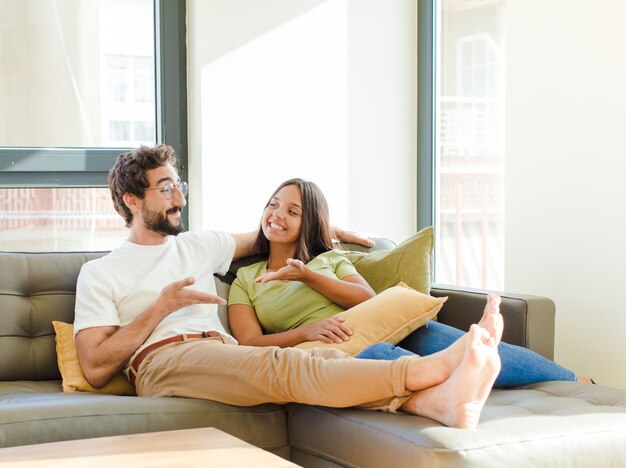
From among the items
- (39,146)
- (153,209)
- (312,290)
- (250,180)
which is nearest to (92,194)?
(39,146)

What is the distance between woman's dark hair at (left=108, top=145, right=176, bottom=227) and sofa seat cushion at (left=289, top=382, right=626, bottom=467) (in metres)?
1.03

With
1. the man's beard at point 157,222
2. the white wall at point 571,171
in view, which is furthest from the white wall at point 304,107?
the man's beard at point 157,222

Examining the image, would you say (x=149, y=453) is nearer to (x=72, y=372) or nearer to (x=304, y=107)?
(x=72, y=372)

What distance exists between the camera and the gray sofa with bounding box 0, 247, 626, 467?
1.92 meters

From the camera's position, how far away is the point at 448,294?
3.05m

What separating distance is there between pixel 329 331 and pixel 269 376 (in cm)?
40

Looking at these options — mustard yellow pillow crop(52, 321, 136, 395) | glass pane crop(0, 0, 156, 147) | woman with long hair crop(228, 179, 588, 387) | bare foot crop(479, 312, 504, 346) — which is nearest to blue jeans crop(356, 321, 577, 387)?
woman with long hair crop(228, 179, 588, 387)

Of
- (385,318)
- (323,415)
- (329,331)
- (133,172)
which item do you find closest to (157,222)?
(133,172)

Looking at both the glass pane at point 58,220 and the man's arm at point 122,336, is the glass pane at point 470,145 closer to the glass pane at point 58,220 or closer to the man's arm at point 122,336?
the glass pane at point 58,220

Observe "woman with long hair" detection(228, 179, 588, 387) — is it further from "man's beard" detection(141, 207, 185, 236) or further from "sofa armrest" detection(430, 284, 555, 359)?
"man's beard" detection(141, 207, 185, 236)

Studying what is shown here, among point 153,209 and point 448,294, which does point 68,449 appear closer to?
point 153,209

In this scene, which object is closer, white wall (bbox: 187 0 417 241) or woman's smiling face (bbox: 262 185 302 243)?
woman's smiling face (bbox: 262 185 302 243)

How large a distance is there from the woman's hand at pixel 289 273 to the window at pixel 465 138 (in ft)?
4.85

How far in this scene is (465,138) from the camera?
164 inches
